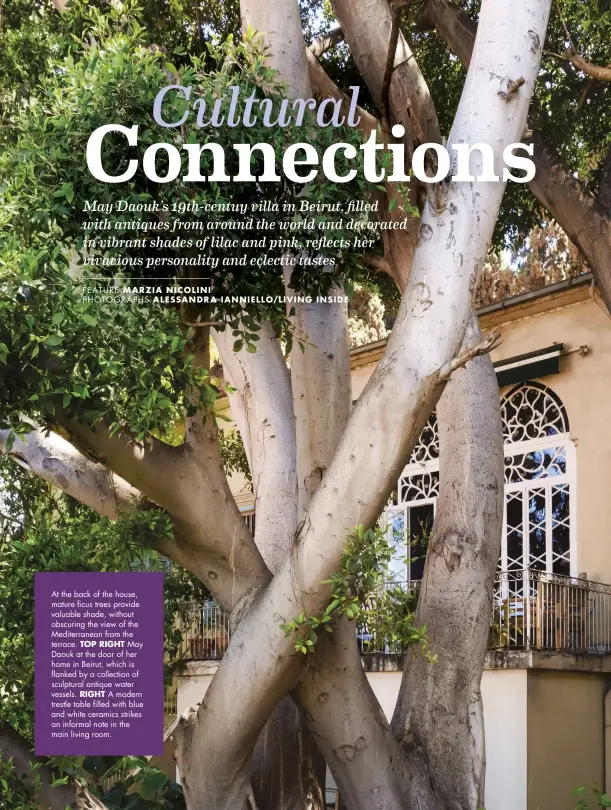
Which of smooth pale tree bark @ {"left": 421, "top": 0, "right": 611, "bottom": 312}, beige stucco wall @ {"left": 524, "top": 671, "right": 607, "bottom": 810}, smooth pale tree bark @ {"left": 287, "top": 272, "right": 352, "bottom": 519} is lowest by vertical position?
beige stucco wall @ {"left": 524, "top": 671, "right": 607, "bottom": 810}

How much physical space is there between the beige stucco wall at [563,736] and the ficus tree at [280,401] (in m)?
3.38

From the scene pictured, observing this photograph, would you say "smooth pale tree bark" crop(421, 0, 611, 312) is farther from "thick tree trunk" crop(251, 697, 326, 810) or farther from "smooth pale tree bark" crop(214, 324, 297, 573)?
"thick tree trunk" crop(251, 697, 326, 810)

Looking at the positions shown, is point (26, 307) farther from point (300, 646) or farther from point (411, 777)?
point (411, 777)

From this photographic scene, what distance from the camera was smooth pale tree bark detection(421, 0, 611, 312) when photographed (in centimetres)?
873

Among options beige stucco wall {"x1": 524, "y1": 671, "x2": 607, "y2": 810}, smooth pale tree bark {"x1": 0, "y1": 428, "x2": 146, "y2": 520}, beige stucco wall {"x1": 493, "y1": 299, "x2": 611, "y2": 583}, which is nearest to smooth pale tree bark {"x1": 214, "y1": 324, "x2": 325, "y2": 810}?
smooth pale tree bark {"x1": 0, "y1": 428, "x2": 146, "y2": 520}

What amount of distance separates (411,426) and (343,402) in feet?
4.10

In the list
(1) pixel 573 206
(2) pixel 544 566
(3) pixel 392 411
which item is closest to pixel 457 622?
(3) pixel 392 411

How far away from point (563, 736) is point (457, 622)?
4.33 metres

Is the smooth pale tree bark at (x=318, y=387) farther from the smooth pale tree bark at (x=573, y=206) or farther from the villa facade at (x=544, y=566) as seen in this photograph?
the villa facade at (x=544, y=566)

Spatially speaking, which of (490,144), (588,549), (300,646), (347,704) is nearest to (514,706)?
(588,549)

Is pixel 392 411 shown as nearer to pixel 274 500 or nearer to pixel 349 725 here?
pixel 349 725

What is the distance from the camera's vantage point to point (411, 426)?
5613 millimetres

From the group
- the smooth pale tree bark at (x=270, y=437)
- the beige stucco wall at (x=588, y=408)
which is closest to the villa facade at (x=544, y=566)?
the beige stucco wall at (x=588, y=408)
